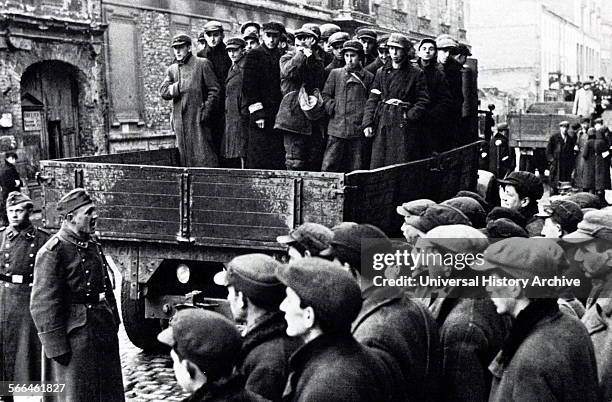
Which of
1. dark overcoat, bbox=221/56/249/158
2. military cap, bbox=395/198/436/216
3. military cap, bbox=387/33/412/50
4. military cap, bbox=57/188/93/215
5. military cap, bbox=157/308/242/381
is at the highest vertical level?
military cap, bbox=387/33/412/50

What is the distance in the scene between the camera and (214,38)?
917 centimetres

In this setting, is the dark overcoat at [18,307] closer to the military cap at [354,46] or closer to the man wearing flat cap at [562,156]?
the military cap at [354,46]

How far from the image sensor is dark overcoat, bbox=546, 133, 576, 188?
2038 cm

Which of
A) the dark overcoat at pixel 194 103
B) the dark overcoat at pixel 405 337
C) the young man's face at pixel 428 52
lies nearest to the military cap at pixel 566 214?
the dark overcoat at pixel 405 337

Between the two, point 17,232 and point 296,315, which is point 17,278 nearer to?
point 17,232

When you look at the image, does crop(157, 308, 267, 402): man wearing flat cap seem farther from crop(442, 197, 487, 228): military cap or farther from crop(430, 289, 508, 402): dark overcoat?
crop(442, 197, 487, 228): military cap

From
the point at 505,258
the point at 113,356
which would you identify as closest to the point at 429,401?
the point at 505,258

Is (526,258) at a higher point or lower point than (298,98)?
lower

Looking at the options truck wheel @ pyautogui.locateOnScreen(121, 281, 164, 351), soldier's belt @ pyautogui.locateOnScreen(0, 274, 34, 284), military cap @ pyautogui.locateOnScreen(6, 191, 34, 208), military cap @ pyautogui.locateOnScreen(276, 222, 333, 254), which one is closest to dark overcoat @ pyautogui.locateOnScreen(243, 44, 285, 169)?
truck wheel @ pyautogui.locateOnScreen(121, 281, 164, 351)

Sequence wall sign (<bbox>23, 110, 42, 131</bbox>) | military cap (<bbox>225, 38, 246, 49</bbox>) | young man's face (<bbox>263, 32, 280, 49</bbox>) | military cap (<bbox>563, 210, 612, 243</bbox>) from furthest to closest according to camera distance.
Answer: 1. wall sign (<bbox>23, 110, 42, 131</bbox>)
2. military cap (<bbox>225, 38, 246, 49</bbox>)
3. young man's face (<bbox>263, 32, 280, 49</bbox>)
4. military cap (<bbox>563, 210, 612, 243</bbox>)

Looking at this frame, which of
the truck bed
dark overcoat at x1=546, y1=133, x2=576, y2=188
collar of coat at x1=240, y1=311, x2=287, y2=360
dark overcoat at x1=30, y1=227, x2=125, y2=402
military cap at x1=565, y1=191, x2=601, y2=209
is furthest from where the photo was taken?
dark overcoat at x1=546, y1=133, x2=576, y2=188

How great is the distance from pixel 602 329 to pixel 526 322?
40.6 inches

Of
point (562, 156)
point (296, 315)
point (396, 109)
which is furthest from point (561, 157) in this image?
point (296, 315)

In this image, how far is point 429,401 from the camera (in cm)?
376
